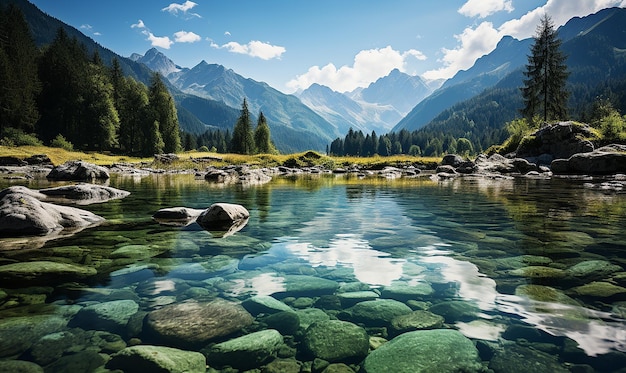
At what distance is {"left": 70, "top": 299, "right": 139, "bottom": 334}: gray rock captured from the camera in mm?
3869

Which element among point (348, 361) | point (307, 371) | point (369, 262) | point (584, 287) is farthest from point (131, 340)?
point (584, 287)

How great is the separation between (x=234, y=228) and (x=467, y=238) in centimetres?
610

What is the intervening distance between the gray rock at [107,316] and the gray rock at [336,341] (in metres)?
2.12

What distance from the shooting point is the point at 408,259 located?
671cm

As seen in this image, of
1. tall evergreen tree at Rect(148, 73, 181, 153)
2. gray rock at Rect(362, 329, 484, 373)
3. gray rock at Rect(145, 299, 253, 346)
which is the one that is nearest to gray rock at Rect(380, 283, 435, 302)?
gray rock at Rect(362, 329, 484, 373)

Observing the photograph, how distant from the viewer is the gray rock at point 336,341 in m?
3.41

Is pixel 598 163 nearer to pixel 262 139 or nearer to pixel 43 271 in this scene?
pixel 43 271

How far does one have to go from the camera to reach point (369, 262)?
6562 mm

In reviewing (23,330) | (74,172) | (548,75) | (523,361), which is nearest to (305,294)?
(523,361)

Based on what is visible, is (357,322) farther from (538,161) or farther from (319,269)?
(538,161)

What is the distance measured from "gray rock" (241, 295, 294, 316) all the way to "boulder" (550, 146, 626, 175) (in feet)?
115

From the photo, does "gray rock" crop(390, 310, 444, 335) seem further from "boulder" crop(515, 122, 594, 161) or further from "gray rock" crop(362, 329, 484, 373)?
"boulder" crop(515, 122, 594, 161)

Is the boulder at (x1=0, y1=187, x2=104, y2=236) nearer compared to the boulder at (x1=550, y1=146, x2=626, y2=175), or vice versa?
the boulder at (x1=0, y1=187, x2=104, y2=236)

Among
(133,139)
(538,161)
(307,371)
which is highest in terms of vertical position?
(133,139)
